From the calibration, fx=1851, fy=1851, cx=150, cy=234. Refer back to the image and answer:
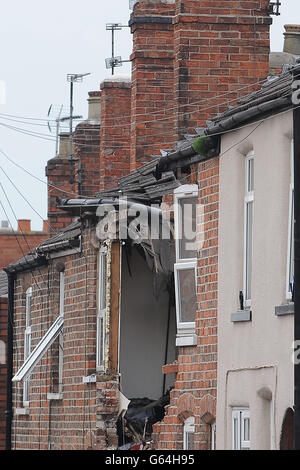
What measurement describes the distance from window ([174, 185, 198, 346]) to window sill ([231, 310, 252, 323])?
1.94 meters

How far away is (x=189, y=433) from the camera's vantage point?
21.5m

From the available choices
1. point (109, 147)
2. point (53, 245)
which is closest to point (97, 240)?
point (53, 245)

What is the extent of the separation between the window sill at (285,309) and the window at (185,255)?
3.38 metres

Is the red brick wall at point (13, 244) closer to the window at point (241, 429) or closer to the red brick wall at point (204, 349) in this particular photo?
the red brick wall at point (204, 349)

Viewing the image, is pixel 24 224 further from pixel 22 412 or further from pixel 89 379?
pixel 89 379

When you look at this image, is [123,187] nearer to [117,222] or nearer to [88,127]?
[117,222]

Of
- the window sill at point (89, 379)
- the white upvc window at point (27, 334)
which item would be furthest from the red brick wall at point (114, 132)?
the window sill at point (89, 379)

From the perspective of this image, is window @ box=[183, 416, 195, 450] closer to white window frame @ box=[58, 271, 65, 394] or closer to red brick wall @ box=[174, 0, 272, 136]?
red brick wall @ box=[174, 0, 272, 136]

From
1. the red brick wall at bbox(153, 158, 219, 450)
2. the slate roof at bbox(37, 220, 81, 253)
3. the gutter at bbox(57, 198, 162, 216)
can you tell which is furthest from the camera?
the slate roof at bbox(37, 220, 81, 253)

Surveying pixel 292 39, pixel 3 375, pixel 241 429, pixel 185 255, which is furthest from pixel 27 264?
pixel 241 429

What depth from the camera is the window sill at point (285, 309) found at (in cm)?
1795

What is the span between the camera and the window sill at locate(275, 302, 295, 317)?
18.0 metres

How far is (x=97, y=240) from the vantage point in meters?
25.6

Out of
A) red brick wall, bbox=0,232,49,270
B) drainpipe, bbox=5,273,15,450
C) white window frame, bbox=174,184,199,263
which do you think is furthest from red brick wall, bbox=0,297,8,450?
white window frame, bbox=174,184,199,263
